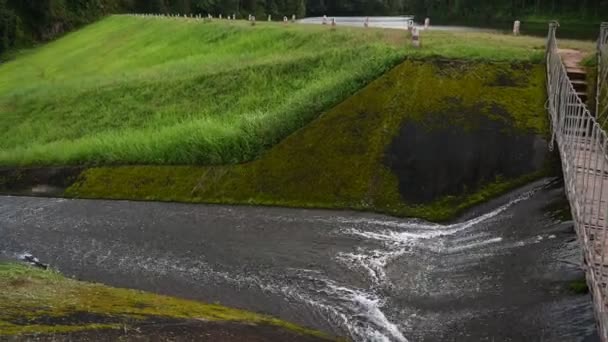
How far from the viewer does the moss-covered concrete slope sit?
18016 millimetres

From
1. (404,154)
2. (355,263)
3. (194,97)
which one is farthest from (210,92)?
(355,263)

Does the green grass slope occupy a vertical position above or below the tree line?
below

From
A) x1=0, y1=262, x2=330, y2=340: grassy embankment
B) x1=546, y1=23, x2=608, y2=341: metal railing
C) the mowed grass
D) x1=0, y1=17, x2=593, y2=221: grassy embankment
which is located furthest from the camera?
the mowed grass

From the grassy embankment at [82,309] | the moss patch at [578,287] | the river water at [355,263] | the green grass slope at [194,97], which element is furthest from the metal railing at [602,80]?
the grassy embankment at [82,309]

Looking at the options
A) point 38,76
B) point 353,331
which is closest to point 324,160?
point 353,331

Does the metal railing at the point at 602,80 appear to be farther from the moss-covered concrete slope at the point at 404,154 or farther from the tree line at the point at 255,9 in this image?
the tree line at the point at 255,9

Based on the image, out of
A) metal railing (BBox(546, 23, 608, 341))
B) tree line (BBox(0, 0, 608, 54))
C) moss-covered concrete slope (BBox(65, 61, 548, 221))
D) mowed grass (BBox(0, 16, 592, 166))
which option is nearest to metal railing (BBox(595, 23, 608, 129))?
metal railing (BBox(546, 23, 608, 341))

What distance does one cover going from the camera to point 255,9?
100 meters

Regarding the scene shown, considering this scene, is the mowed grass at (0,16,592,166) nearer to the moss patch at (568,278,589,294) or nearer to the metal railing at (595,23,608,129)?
the metal railing at (595,23,608,129)

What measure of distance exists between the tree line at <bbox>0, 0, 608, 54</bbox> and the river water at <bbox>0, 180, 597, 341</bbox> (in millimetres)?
39582

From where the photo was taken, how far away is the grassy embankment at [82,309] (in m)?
9.64

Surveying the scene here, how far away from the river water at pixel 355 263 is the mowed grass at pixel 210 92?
14.1 ft

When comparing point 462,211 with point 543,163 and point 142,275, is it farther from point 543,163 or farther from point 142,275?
point 142,275

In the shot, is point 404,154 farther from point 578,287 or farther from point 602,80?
point 578,287
